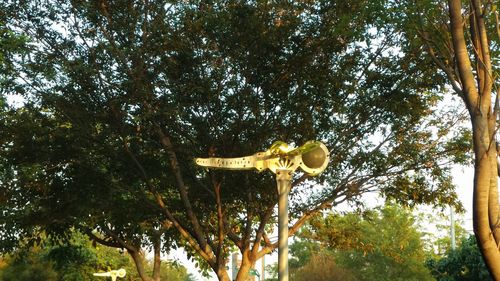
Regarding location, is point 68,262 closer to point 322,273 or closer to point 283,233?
point 283,233

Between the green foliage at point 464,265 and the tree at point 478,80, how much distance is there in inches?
675

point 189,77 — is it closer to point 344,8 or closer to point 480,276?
point 344,8

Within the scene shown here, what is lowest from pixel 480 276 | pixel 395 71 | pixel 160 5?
pixel 480 276

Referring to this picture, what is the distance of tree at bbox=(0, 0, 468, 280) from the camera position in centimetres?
1380

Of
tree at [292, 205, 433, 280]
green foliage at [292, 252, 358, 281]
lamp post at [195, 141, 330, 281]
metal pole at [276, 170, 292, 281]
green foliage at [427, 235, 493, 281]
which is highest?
tree at [292, 205, 433, 280]

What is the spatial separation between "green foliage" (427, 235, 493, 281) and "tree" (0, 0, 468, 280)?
1102 cm

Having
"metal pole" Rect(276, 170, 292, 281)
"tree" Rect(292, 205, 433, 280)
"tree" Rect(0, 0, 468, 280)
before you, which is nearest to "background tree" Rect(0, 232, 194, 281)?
"tree" Rect(0, 0, 468, 280)

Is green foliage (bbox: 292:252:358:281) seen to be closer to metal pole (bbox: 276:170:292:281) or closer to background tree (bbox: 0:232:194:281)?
background tree (bbox: 0:232:194:281)

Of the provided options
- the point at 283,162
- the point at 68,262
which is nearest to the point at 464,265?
the point at 68,262

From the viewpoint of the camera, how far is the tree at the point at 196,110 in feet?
45.3

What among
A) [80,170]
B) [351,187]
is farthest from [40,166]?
[351,187]

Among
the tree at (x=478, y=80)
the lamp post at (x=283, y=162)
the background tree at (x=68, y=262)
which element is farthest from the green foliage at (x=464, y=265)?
the lamp post at (x=283, y=162)

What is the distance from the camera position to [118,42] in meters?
14.2

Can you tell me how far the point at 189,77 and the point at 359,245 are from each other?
8435 mm
